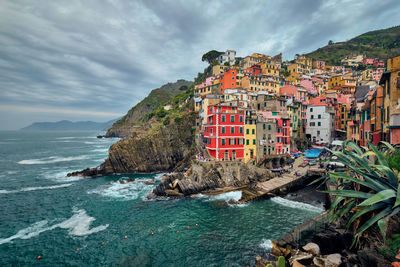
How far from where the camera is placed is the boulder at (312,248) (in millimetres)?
16469

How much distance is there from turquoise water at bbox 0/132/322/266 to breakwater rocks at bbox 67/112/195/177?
15.1 metres

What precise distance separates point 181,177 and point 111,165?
91.1 feet

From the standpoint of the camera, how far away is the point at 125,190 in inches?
1617

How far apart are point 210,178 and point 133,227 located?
58.3 ft

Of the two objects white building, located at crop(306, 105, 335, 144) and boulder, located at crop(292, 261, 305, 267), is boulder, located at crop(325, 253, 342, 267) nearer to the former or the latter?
boulder, located at crop(292, 261, 305, 267)

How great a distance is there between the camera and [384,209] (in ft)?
29.4

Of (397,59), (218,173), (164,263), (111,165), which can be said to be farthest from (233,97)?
(164,263)

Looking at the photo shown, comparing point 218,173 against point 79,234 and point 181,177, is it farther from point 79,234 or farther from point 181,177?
point 79,234

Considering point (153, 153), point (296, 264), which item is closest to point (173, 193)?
point (153, 153)

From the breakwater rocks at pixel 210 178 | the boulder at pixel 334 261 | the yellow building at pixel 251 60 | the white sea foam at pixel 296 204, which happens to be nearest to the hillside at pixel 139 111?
the yellow building at pixel 251 60

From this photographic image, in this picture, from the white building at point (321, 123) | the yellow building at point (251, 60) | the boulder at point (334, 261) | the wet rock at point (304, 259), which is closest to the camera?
the boulder at point (334, 261)

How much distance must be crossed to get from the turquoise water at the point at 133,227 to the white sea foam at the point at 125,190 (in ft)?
Result: 0.71

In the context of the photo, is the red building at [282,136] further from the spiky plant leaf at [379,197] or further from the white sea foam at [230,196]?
the spiky plant leaf at [379,197]

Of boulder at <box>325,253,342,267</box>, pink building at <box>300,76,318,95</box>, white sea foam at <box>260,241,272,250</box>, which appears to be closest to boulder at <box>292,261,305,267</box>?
boulder at <box>325,253,342,267</box>
